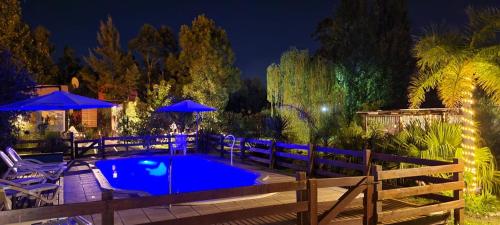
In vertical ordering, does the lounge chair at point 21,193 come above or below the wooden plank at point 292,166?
above

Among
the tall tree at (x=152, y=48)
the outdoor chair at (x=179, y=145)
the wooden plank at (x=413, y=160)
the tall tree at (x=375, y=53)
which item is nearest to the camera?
the wooden plank at (x=413, y=160)

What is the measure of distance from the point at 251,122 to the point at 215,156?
5411 mm

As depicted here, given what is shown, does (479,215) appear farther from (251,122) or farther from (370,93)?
(370,93)

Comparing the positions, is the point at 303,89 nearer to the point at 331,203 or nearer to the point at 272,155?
the point at 272,155

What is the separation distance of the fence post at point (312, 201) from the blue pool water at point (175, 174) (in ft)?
15.1

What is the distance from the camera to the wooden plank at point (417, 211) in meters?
5.76

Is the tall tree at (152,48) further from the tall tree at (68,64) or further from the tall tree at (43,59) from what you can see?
the tall tree at (68,64)

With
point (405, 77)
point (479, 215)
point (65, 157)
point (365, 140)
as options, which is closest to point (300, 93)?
point (365, 140)

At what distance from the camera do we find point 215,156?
47.5 feet

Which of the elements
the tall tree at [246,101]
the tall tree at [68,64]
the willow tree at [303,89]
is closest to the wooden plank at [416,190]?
the willow tree at [303,89]

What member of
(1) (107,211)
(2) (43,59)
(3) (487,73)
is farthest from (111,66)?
(1) (107,211)

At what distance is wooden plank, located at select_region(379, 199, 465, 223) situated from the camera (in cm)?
576

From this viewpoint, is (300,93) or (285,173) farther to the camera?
(300,93)

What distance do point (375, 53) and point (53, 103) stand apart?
65.5 ft
